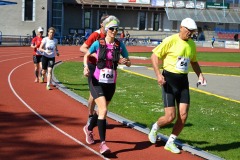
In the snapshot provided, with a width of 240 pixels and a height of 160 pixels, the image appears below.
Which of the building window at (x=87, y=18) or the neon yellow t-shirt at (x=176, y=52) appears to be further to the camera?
the building window at (x=87, y=18)

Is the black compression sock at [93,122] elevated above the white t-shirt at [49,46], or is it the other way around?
the white t-shirt at [49,46]

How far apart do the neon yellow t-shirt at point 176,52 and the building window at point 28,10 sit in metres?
41.6

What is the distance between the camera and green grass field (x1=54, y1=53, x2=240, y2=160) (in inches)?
295

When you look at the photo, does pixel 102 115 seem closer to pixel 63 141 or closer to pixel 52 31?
pixel 63 141

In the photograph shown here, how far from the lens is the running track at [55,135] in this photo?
21.4 ft

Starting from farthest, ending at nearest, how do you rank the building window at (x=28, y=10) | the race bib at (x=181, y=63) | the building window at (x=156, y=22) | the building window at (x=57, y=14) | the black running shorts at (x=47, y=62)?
the building window at (x=156, y=22), the building window at (x=57, y=14), the building window at (x=28, y=10), the black running shorts at (x=47, y=62), the race bib at (x=181, y=63)

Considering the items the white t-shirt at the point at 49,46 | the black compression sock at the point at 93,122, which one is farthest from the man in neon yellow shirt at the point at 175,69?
the white t-shirt at the point at 49,46

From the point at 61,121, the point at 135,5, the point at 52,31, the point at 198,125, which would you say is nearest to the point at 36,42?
the point at 52,31

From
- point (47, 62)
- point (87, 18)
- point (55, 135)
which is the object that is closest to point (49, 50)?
point (47, 62)

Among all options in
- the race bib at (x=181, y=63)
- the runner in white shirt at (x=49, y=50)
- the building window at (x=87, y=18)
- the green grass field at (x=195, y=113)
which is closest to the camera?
the race bib at (x=181, y=63)

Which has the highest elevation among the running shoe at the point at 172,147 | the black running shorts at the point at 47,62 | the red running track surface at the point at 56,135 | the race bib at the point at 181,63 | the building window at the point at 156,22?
the building window at the point at 156,22

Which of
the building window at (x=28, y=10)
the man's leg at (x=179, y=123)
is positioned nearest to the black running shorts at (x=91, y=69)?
the man's leg at (x=179, y=123)

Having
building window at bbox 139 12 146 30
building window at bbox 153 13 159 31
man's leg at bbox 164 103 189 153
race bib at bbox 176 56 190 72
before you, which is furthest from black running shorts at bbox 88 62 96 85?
building window at bbox 153 13 159 31

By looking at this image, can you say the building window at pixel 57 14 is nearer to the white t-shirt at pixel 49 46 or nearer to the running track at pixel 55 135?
the white t-shirt at pixel 49 46
